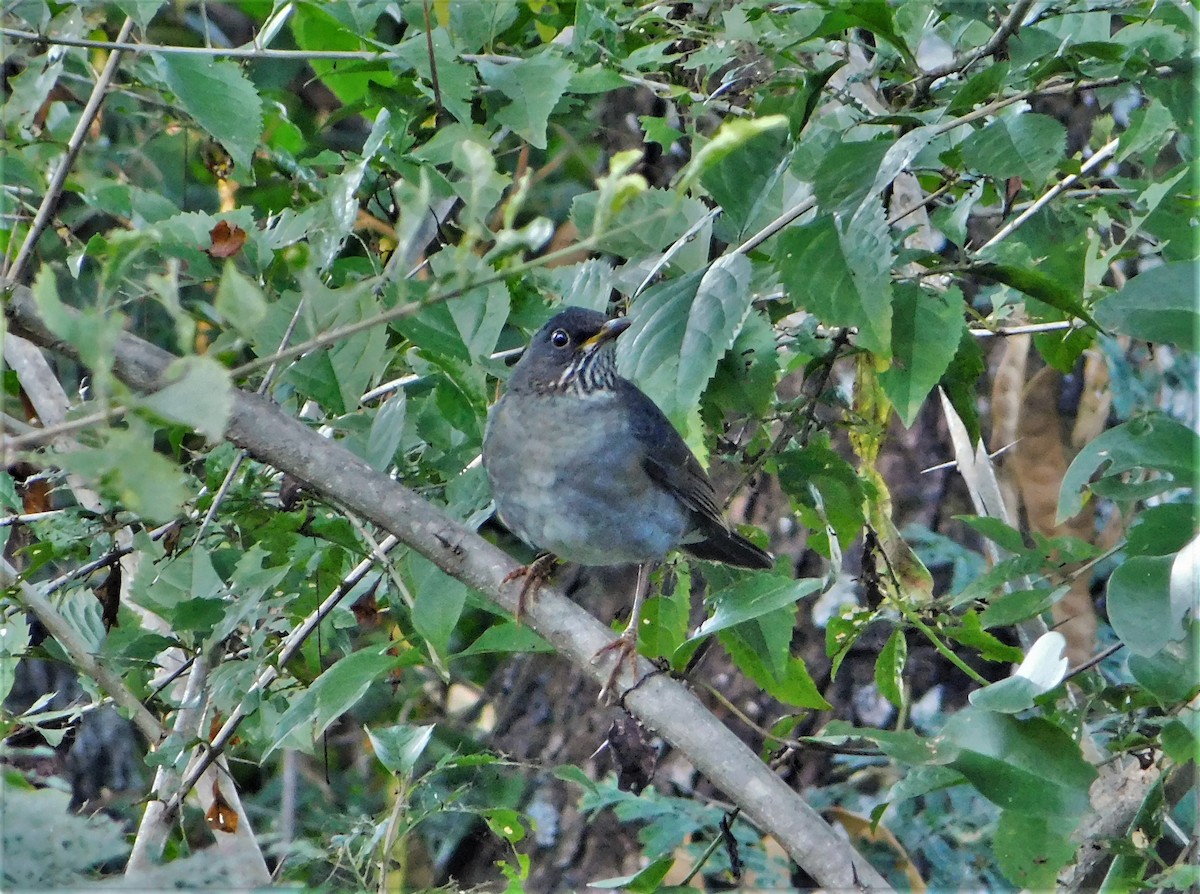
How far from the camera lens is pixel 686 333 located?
8.70ft

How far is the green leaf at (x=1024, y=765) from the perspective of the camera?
7.70 ft

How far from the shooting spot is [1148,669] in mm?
2553

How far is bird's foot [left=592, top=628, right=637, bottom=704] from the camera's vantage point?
109 inches

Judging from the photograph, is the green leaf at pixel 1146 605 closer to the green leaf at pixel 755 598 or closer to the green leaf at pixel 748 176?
the green leaf at pixel 755 598

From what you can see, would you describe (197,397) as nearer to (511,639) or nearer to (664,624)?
(511,639)

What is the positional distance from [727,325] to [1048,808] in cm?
116

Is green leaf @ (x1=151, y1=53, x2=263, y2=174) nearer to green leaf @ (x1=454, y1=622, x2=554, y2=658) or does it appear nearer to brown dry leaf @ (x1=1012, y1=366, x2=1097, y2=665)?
green leaf @ (x1=454, y1=622, x2=554, y2=658)

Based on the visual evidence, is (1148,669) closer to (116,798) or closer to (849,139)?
(849,139)

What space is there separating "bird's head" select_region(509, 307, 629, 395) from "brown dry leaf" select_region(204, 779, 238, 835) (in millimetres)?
1672

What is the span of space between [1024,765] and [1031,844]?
0.18 metres

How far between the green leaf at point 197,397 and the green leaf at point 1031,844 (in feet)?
5.94

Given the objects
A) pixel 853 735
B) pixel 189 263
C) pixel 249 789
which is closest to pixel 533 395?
pixel 189 263

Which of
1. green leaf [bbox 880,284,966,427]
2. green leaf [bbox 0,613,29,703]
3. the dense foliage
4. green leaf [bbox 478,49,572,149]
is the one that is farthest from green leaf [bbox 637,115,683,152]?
green leaf [bbox 0,613,29,703]

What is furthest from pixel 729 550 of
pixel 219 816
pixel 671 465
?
pixel 219 816
